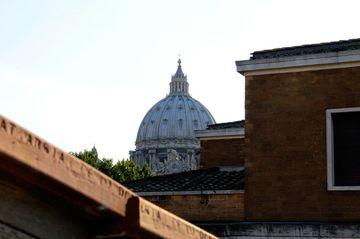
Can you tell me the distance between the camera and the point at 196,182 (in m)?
15.6

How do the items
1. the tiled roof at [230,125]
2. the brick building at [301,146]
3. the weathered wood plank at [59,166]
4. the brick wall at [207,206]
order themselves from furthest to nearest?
1. the tiled roof at [230,125]
2. the brick wall at [207,206]
3. the brick building at [301,146]
4. the weathered wood plank at [59,166]

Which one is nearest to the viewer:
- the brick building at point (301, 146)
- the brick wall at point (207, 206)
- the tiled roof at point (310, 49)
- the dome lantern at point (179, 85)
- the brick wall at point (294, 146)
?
the brick building at point (301, 146)

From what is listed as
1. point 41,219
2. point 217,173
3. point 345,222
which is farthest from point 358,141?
point 41,219

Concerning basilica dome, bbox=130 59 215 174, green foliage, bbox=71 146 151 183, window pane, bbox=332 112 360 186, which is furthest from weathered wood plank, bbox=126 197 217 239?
basilica dome, bbox=130 59 215 174

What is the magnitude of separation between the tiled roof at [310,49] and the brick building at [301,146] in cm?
2

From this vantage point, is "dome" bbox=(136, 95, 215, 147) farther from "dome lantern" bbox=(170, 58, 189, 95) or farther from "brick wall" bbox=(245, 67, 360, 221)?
"brick wall" bbox=(245, 67, 360, 221)

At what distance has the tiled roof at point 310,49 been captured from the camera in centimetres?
1325

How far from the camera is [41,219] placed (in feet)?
11.0

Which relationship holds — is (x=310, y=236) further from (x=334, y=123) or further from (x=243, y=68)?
(x=243, y=68)

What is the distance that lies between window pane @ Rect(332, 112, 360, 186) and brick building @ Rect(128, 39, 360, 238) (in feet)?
0.06

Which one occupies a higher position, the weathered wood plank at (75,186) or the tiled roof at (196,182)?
the tiled roof at (196,182)

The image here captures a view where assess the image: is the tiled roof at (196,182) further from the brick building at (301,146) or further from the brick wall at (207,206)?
the brick building at (301,146)

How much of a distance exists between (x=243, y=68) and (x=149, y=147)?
132880 millimetres

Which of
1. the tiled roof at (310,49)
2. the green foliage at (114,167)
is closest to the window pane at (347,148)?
the tiled roof at (310,49)
